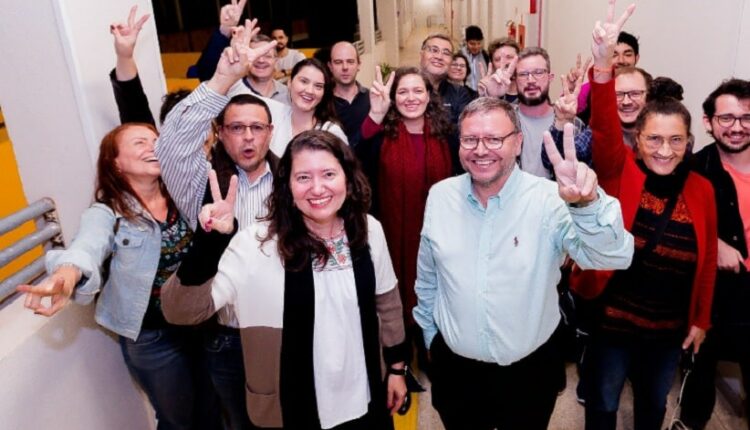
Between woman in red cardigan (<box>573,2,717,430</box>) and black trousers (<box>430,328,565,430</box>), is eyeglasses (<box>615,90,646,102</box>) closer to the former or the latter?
woman in red cardigan (<box>573,2,717,430</box>)

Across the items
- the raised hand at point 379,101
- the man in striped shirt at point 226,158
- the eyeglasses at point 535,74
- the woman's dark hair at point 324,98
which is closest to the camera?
the man in striped shirt at point 226,158

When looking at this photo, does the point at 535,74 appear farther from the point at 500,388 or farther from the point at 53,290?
the point at 53,290

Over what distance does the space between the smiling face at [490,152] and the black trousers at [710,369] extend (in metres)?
1.29

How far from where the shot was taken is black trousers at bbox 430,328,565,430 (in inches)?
68.9

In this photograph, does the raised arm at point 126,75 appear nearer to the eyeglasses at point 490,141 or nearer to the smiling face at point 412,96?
the smiling face at point 412,96

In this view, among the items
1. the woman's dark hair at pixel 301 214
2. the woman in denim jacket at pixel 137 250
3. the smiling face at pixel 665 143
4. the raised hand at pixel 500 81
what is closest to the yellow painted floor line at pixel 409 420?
the woman in denim jacket at pixel 137 250

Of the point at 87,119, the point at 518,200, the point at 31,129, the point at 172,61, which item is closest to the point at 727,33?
the point at 518,200

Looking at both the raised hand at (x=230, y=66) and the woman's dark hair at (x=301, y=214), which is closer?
the woman's dark hair at (x=301, y=214)

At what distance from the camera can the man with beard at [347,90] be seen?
138 inches

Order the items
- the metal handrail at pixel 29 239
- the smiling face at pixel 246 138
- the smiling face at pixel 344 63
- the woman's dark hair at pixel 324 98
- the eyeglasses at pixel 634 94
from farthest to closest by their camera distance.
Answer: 1. the smiling face at pixel 344 63
2. the woman's dark hair at pixel 324 98
3. the eyeglasses at pixel 634 94
4. the smiling face at pixel 246 138
5. the metal handrail at pixel 29 239

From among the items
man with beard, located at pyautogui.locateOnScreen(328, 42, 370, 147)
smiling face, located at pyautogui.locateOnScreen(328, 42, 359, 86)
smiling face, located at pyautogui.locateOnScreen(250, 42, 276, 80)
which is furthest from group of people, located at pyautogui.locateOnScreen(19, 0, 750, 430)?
smiling face, located at pyautogui.locateOnScreen(328, 42, 359, 86)

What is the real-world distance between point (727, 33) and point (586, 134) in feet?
5.12

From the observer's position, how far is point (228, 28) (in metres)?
2.71

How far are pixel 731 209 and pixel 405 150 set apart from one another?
1403 millimetres
